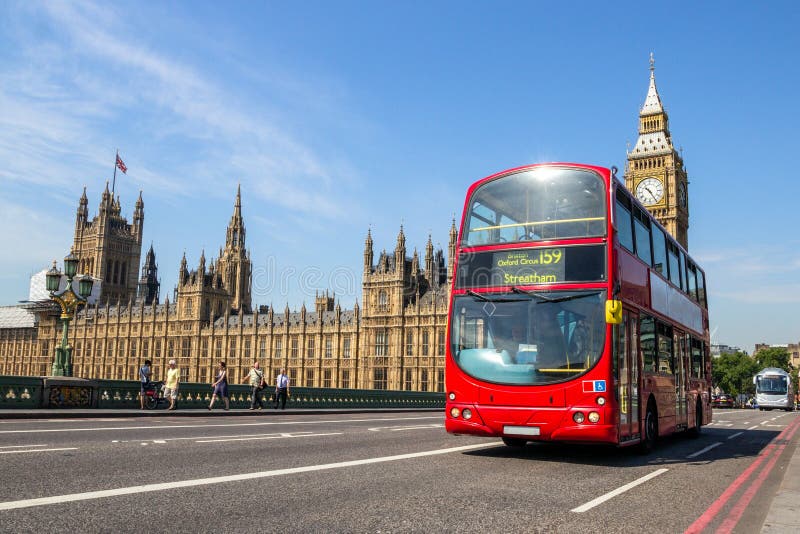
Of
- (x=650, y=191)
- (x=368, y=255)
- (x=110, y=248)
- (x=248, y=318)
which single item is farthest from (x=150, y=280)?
(x=650, y=191)

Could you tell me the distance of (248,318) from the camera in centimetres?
9562

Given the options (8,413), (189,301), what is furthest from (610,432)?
(189,301)

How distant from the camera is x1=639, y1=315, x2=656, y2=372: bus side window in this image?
12.3 m

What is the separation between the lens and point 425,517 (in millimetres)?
6316

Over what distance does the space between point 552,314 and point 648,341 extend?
9.78 feet

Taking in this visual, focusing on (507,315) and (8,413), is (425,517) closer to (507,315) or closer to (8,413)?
(507,315)

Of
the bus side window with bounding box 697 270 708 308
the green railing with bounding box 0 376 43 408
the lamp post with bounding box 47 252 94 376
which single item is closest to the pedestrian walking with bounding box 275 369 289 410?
the lamp post with bounding box 47 252 94 376

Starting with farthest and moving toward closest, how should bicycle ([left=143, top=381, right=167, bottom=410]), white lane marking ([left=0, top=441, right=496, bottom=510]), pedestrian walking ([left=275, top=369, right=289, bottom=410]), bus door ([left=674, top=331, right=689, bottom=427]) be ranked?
1. pedestrian walking ([left=275, top=369, right=289, bottom=410])
2. bicycle ([left=143, top=381, right=167, bottom=410])
3. bus door ([left=674, top=331, right=689, bottom=427])
4. white lane marking ([left=0, top=441, right=496, bottom=510])

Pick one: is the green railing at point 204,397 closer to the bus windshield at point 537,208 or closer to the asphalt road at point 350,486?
the asphalt road at point 350,486

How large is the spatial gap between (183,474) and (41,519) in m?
2.61

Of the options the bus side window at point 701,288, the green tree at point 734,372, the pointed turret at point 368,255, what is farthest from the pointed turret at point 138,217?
the bus side window at point 701,288

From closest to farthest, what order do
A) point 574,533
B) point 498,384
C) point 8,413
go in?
point 574,533, point 498,384, point 8,413

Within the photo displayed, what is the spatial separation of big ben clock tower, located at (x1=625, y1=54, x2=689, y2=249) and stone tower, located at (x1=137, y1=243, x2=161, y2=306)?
88.1 m

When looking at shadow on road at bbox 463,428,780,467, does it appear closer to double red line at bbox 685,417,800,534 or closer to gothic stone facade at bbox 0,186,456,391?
double red line at bbox 685,417,800,534
